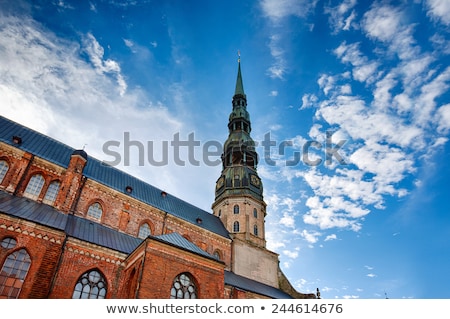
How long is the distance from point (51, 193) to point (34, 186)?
106 centimetres

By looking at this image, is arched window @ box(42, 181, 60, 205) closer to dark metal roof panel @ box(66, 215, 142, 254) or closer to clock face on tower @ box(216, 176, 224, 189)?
dark metal roof panel @ box(66, 215, 142, 254)

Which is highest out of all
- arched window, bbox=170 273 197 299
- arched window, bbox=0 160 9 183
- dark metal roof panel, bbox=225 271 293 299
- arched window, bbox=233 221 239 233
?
arched window, bbox=233 221 239 233

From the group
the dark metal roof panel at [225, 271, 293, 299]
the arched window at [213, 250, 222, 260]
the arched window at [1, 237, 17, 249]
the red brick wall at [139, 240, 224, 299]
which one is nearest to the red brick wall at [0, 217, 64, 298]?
the arched window at [1, 237, 17, 249]

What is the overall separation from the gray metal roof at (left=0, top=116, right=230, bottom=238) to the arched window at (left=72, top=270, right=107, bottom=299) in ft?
25.7

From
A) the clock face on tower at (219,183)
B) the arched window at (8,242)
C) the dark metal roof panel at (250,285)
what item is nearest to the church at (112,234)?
the arched window at (8,242)

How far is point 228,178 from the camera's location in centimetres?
3241

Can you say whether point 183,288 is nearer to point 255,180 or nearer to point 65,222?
point 65,222

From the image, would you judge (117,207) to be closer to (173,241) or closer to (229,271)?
(173,241)

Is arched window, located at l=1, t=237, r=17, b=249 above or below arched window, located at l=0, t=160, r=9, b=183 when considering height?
below

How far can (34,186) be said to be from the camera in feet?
59.1

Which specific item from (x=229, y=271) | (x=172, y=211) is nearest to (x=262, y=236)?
(x=229, y=271)

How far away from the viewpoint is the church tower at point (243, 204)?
27391 mm

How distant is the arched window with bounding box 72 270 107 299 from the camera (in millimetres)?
14125

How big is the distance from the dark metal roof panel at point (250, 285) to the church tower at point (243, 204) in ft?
2.84
